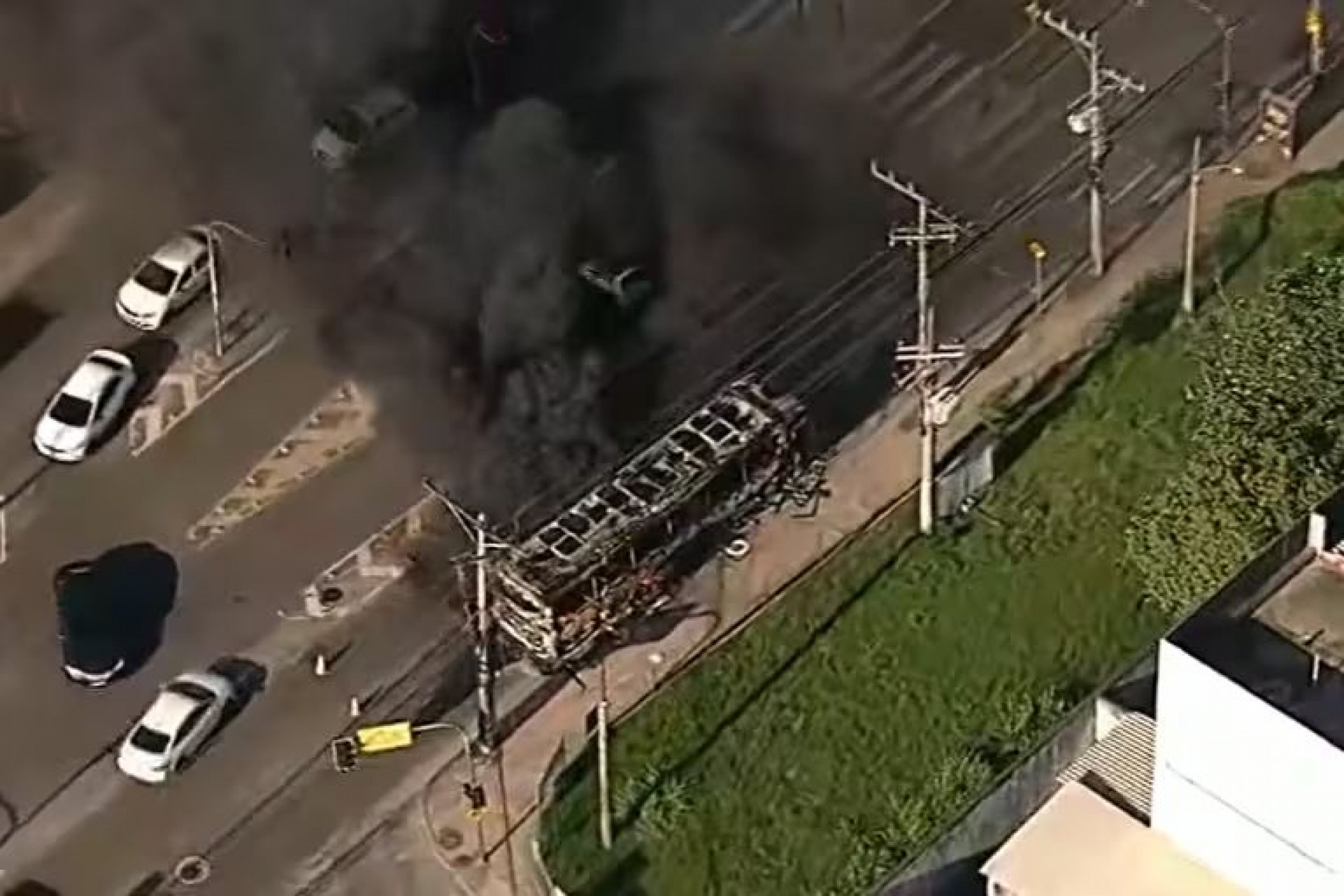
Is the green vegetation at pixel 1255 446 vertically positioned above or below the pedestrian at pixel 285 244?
below

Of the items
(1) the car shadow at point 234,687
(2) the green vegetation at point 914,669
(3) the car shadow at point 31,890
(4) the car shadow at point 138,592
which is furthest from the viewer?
(4) the car shadow at point 138,592

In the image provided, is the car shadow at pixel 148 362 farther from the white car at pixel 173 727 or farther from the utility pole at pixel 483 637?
the utility pole at pixel 483 637

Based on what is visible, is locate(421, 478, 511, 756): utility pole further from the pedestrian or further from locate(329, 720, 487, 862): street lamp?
the pedestrian

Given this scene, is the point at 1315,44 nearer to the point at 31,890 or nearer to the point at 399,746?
the point at 399,746

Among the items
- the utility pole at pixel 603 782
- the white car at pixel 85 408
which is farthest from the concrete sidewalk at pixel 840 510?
the white car at pixel 85 408

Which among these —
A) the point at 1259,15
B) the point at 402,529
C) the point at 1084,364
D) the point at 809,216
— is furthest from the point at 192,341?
the point at 1259,15

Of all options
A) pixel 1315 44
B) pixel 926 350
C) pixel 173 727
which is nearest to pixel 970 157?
pixel 1315 44

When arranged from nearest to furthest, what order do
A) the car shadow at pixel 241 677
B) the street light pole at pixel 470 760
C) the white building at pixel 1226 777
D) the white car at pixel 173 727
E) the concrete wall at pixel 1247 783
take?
the concrete wall at pixel 1247 783 → the white building at pixel 1226 777 → the street light pole at pixel 470 760 → the white car at pixel 173 727 → the car shadow at pixel 241 677

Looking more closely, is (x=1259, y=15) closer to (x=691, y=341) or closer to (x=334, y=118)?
(x=691, y=341)
